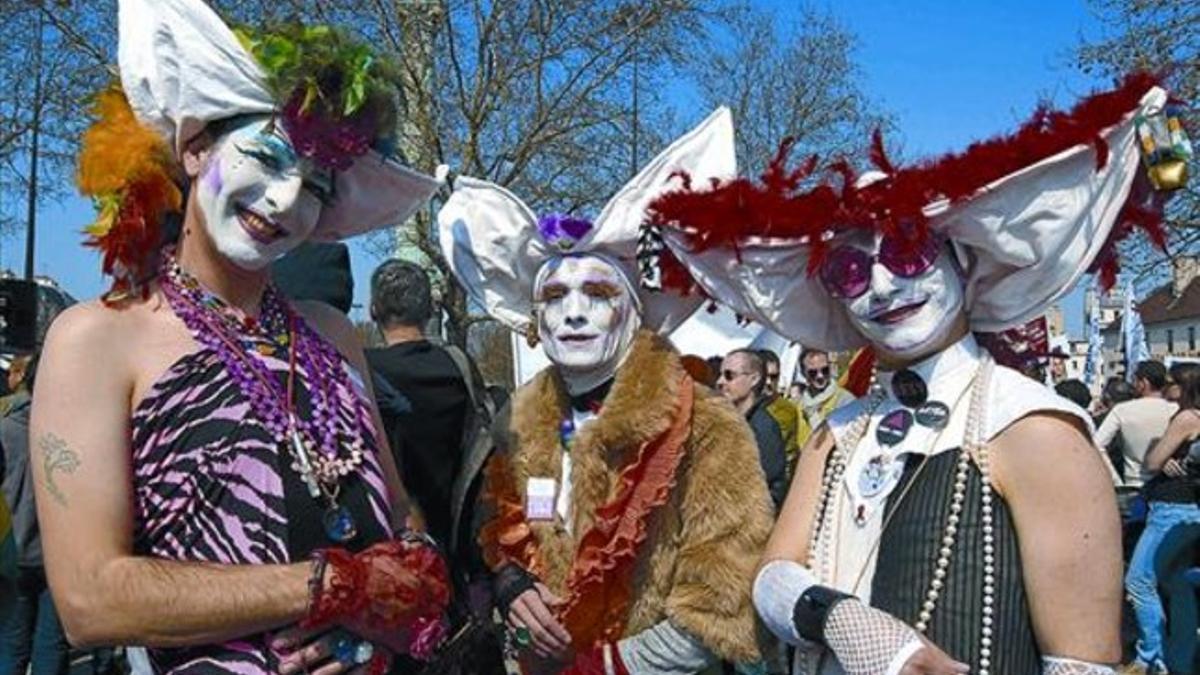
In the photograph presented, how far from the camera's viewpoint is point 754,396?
6980 mm

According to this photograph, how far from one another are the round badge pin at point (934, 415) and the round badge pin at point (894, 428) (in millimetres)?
34

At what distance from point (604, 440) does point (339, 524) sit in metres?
1.08

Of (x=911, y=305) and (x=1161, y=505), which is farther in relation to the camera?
(x=1161, y=505)

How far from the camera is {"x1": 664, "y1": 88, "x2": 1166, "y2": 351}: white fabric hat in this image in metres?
2.41

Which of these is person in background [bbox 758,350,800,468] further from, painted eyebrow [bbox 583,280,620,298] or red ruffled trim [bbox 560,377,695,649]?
red ruffled trim [bbox 560,377,695,649]

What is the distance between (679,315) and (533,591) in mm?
884

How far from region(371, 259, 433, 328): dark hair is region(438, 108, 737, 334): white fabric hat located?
0.27 metres

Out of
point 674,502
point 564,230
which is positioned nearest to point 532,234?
point 564,230

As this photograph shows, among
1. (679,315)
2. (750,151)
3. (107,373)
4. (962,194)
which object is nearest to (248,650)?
(107,373)

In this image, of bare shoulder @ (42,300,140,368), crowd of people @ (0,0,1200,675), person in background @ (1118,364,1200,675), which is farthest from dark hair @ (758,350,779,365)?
bare shoulder @ (42,300,140,368)

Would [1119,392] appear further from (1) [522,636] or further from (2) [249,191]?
(2) [249,191]

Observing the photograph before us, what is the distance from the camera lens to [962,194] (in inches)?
94.7

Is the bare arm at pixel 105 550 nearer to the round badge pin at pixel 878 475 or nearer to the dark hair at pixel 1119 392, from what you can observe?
the round badge pin at pixel 878 475

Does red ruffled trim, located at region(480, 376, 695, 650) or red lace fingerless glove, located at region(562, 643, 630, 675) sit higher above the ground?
red ruffled trim, located at region(480, 376, 695, 650)
